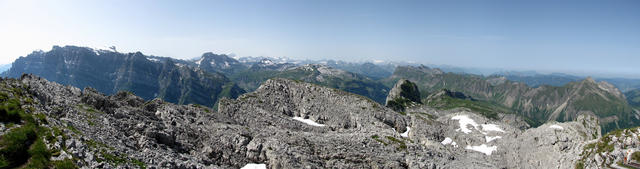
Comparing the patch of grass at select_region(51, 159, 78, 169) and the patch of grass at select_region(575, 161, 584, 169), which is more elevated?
the patch of grass at select_region(51, 159, 78, 169)

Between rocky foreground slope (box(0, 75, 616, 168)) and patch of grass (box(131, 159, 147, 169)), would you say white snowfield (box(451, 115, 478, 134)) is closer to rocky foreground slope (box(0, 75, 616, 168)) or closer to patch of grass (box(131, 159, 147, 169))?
rocky foreground slope (box(0, 75, 616, 168))

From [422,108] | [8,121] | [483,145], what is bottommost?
[422,108]

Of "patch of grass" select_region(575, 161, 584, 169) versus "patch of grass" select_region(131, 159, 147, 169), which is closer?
"patch of grass" select_region(131, 159, 147, 169)

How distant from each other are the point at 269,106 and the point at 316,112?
42.9 ft

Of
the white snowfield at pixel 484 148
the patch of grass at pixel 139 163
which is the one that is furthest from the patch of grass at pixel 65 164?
the white snowfield at pixel 484 148

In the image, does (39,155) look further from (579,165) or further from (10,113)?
(579,165)

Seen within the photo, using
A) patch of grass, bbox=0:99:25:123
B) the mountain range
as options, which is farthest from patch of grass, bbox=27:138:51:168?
patch of grass, bbox=0:99:25:123

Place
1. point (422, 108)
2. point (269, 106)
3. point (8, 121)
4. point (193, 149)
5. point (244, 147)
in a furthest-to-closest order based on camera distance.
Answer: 1. point (422, 108)
2. point (269, 106)
3. point (244, 147)
4. point (193, 149)
5. point (8, 121)

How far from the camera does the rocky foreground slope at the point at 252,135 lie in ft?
86.1

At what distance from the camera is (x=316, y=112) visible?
77688 mm

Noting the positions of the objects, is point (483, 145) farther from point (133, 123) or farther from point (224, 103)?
point (133, 123)

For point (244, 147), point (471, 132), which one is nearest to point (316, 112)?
point (244, 147)

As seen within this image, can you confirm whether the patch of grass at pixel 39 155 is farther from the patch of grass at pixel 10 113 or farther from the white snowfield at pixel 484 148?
the white snowfield at pixel 484 148

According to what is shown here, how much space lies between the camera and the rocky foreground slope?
26250 millimetres
